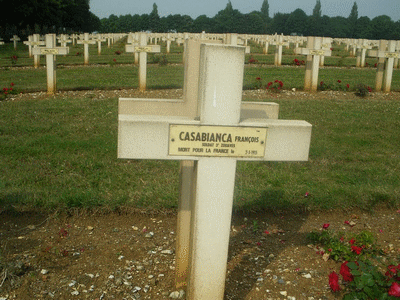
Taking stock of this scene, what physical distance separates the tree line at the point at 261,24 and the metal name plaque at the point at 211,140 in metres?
115

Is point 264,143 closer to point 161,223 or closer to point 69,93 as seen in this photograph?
point 161,223

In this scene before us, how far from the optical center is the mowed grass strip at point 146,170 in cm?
479

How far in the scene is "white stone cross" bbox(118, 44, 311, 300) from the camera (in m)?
2.53

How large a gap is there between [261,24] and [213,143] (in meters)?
127

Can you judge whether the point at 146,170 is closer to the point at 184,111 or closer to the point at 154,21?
the point at 184,111

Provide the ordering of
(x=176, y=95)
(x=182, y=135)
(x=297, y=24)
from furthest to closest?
(x=297, y=24) → (x=176, y=95) → (x=182, y=135)

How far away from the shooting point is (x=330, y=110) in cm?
1015

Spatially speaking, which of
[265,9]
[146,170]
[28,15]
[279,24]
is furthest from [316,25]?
[146,170]

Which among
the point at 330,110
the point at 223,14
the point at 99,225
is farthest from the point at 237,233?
the point at 223,14

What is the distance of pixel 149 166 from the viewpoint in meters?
5.94

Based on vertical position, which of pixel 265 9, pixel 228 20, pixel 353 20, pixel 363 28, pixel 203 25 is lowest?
pixel 203 25

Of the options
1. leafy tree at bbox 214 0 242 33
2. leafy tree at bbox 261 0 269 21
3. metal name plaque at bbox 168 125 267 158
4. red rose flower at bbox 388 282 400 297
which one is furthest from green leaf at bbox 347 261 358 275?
leafy tree at bbox 261 0 269 21

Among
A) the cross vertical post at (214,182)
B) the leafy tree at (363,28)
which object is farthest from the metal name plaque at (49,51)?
the leafy tree at (363,28)

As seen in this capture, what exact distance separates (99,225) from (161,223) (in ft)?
1.88
